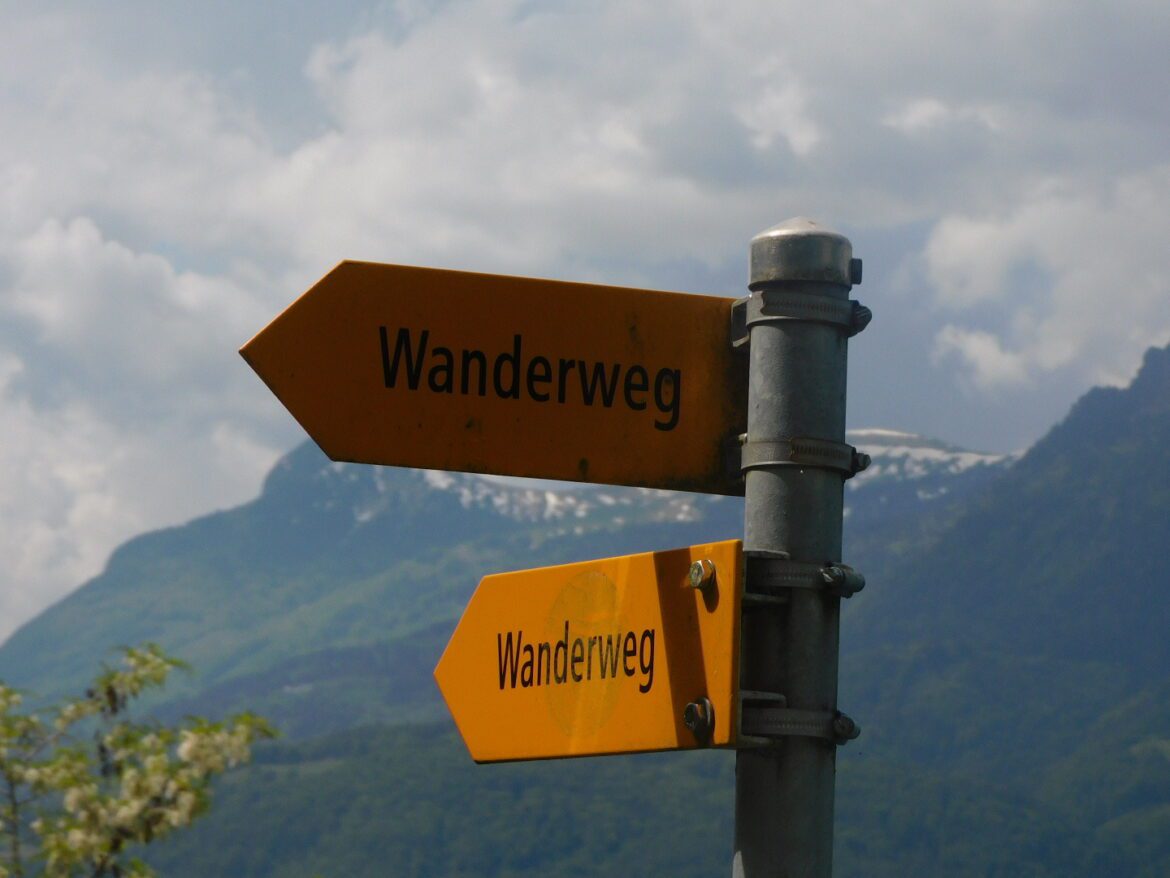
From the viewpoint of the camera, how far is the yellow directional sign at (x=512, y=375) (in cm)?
530

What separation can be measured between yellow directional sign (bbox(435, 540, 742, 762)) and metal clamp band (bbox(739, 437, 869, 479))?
1.10 ft

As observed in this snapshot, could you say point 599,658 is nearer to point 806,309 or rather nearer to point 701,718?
point 701,718

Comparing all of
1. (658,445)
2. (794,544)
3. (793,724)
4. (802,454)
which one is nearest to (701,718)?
(793,724)

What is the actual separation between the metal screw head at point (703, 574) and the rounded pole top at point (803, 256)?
869mm

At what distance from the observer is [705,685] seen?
16.1 feet

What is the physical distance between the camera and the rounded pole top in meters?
5.14

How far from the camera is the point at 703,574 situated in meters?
4.93

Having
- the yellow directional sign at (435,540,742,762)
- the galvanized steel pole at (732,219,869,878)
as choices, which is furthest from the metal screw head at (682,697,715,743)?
the galvanized steel pole at (732,219,869,878)

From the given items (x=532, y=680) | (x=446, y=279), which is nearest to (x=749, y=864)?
(x=532, y=680)

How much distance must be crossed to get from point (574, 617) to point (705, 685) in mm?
819

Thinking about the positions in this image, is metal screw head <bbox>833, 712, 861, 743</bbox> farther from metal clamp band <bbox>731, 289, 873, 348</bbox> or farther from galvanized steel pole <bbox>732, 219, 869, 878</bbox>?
metal clamp band <bbox>731, 289, 873, 348</bbox>

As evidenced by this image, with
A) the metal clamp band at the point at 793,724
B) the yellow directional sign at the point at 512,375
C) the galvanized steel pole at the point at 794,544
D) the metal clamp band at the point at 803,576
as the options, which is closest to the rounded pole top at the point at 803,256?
the galvanized steel pole at the point at 794,544

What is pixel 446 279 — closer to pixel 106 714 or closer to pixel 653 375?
pixel 653 375

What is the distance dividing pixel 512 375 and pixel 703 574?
38.0 inches
